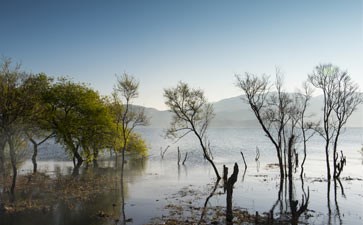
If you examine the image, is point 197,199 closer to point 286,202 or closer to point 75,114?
point 286,202

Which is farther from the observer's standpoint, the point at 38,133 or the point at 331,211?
the point at 38,133

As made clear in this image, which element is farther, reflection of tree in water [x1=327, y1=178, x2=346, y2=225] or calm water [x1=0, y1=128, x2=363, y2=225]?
reflection of tree in water [x1=327, y1=178, x2=346, y2=225]

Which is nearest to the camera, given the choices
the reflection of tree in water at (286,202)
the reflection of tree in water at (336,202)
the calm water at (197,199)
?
the reflection of tree in water at (286,202)

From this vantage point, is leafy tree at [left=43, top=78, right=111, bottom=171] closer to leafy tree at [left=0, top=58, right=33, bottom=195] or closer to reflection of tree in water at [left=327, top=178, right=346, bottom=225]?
leafy tree at [left=0, top=58, right=33, bottom=195]

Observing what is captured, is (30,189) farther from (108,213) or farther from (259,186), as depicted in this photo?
(259,186)

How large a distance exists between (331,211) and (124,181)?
97.1ft

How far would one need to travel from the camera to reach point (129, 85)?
50438mm

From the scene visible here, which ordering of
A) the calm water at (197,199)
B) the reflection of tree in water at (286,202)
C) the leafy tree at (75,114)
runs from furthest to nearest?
the leafy tree at (75,114)
the calm water at (197,199)
the reflection of tree in water at (286,202)

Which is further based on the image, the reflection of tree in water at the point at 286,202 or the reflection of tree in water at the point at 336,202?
the reflection of tree in water at the point at 336,202

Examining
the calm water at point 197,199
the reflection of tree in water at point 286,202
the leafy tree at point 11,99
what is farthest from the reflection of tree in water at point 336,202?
the leafy tree at point 11,99

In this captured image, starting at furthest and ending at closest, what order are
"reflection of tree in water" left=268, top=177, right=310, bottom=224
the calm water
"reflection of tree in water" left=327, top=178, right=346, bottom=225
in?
1. "reflection of tree in water" left=327, top=178, right=346, bottom=225
2. the calm water
3. "reflection of tree in water" left=268, top=177, right=310, bottom=224

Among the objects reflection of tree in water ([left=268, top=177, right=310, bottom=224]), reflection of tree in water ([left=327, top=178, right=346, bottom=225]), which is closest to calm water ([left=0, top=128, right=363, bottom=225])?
reflection of tree in water ([left=327, top=178, right=346, bottom=225])

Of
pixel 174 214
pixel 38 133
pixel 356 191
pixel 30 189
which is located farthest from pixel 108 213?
pixel 356 191

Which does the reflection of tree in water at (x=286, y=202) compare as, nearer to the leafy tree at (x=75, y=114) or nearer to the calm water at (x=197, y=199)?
the calm water at (x=197, y=199)
